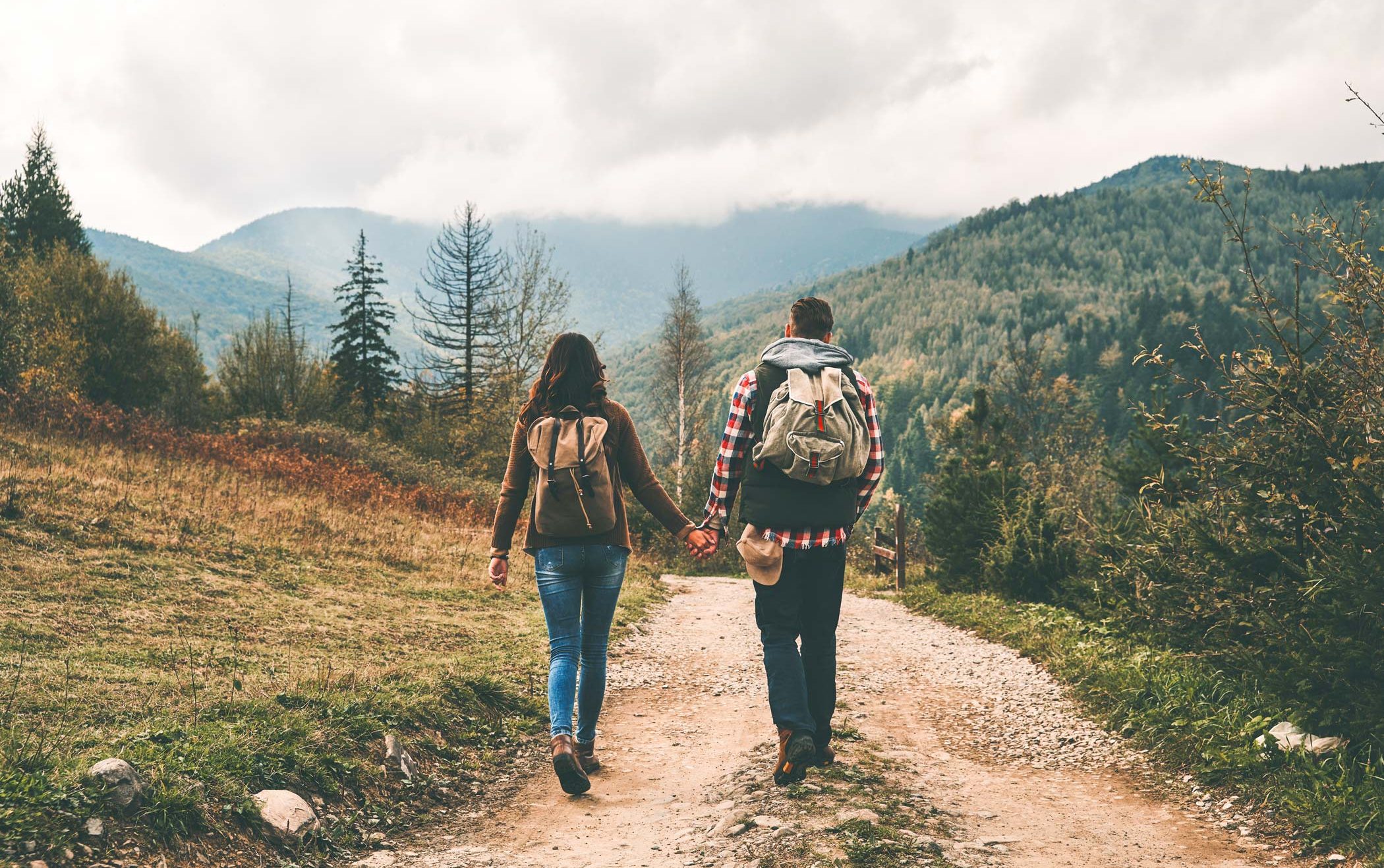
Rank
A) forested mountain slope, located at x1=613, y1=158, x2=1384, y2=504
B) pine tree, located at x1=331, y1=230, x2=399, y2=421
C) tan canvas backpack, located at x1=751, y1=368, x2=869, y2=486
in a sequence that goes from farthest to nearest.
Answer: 1. forested mountain slope, located at x1=613, y1=158, x2=1384, y2=504
2. pine tree, located at x1=331, y1=230, x2=399, y2=421
3. tan canvas backpack, located at x1=751, y1=368, x2=869, y2=486

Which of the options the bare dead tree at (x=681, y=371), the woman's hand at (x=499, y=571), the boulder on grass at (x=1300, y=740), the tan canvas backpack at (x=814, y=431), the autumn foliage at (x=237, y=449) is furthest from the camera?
the bare dead tree at (x=681, y=371)

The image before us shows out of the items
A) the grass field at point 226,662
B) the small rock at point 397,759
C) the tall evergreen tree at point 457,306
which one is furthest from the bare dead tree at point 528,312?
the small rock at point 397,759

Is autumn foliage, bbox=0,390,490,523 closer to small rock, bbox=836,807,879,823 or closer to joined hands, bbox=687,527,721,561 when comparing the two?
joined hands, bbox=687,527,721,561

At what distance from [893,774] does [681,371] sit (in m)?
29.7

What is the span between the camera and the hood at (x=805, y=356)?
13.6 feet

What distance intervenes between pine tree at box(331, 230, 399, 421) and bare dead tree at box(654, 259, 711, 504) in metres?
13.7

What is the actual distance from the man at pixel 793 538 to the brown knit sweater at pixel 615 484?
0.34 m

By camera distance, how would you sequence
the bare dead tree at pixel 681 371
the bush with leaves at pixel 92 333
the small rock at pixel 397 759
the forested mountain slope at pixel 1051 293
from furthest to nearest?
the forested mountain slope at pixel 1051 293 < the bare dead tree at pixel 681 371 < the bush with leaves at pixel 92 333 < the small rock at pixel 397 759

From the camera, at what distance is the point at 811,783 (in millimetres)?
4137

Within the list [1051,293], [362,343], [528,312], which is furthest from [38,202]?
[1051,293]

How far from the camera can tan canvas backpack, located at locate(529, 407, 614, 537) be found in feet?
13.4

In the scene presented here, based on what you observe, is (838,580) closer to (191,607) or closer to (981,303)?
(191,607)

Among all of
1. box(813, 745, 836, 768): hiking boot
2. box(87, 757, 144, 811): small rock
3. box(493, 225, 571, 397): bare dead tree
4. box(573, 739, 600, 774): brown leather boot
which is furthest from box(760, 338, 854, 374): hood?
box(493, 225, 571, 397): bare dead tree

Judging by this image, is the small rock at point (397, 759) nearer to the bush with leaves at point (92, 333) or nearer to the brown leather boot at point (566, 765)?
the brown leather boot at point (566, 765)
